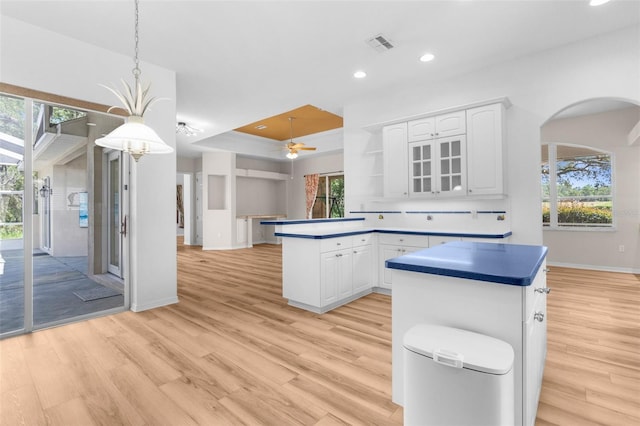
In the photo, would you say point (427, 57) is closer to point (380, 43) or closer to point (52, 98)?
point (380, 43)

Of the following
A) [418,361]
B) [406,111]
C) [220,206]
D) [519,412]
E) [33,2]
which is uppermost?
[33,2]

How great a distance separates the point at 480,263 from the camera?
4.93ft

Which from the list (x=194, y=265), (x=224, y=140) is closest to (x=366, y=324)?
(x=194, y=265)

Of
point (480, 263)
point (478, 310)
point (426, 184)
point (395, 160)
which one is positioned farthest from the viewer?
point (395, 160)

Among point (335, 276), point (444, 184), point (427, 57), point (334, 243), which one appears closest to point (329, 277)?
point (335, 276)

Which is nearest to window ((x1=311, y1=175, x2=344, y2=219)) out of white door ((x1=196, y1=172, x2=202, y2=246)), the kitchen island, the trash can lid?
white door ((x1=196, y1=172, x2=202, y2=246))

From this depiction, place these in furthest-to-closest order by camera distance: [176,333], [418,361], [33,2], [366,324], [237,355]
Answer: [366,324]
[176,333]
[33,2]
[237,355]
[418,361]

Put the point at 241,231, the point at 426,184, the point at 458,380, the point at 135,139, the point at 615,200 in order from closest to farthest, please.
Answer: the point at 458,380
the point at 135,139
the point at 426,184
the point at 615,200
the point at 241,231

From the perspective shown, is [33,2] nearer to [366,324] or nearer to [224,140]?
[366,324]

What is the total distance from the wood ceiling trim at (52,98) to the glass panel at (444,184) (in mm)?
4030

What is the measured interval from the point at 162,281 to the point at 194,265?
9.07 feet

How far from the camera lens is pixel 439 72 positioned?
400 cm

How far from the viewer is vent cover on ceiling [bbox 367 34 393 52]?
3.22m

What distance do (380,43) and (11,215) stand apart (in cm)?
407
